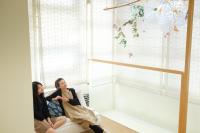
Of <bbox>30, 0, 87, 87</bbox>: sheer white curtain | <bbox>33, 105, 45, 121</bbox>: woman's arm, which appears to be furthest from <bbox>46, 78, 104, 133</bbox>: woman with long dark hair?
Answer: <bbox>30, 0, 87, 87</bbox>: sheer white curtain

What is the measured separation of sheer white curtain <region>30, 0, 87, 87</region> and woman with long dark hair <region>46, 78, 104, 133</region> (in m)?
0.50

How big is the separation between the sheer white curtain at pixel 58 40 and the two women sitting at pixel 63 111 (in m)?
0.52

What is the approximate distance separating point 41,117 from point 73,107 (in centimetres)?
49

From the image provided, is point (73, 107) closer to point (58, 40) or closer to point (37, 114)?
point (37, 114)

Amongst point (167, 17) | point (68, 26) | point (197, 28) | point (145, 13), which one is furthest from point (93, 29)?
point (197, 28)

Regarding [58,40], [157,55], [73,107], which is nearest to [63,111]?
[73,107]

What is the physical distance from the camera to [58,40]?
135 inches

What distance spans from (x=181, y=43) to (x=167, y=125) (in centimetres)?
123

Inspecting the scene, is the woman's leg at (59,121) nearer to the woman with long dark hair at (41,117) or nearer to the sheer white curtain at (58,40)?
the woman with long dark hair at (41,117)

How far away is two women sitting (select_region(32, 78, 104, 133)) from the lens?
2.55 metres

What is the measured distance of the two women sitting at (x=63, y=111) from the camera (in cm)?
255

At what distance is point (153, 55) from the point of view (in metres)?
3.44

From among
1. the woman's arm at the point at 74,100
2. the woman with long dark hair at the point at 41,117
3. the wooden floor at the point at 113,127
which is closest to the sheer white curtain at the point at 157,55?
the wooden floor at the point at 113,127

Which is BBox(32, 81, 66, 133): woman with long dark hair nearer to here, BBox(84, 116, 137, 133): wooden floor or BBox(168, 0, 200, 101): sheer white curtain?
BBox(84, 116, 137, 133): wooden floor
